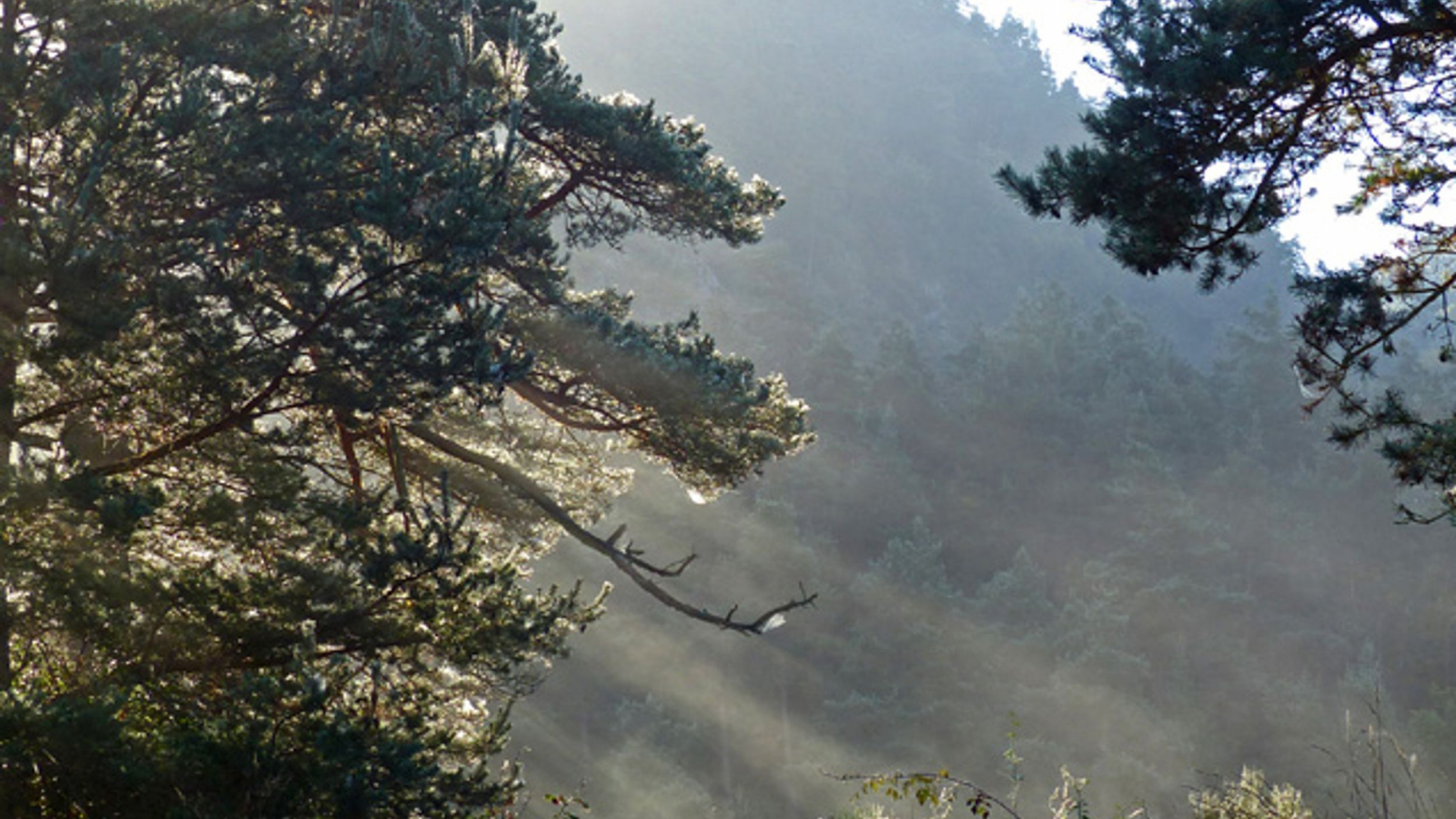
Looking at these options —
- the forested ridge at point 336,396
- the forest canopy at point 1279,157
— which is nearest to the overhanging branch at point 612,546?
the forested ridge at point 336,396

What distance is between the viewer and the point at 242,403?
6184 mm

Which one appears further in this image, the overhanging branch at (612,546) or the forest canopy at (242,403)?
the overhanging branch at (612,546)

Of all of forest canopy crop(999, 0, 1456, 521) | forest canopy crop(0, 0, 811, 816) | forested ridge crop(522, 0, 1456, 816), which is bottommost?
forest canopy crop(0, 0, 811, 816)

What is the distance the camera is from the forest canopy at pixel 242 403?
16.1ft

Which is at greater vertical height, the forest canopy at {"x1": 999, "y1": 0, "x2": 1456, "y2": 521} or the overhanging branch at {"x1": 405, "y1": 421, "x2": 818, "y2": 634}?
the forest canopy at {"x1": 999, "y1": 0, "x2": 1456, "y2": 521}

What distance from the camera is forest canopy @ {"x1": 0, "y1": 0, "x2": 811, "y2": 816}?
16.1 ft

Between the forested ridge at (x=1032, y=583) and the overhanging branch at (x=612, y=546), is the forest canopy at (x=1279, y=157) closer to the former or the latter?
the overhanging branch at (x=612, y=546)

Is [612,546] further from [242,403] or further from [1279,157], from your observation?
[1279,157]

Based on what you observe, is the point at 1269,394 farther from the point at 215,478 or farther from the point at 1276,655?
the point at 215,478

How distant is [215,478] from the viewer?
6223 millimetres

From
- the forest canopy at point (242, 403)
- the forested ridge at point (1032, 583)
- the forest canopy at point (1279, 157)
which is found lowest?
the forest canopy at point (242, 403)

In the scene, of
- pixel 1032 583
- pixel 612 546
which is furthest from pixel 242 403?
pixel 1032 583

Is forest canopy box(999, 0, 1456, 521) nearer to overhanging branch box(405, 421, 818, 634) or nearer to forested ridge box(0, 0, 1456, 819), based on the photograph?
forested ridge box(0, 0, 1456, 819)

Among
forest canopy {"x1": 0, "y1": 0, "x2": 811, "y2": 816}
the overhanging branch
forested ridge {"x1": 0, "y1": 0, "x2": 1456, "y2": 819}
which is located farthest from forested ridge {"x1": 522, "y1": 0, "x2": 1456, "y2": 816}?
forest canopy {"x1": 0, "y1": 0, "x2": 811, "y2": 816}
